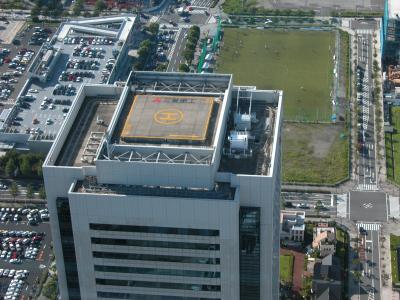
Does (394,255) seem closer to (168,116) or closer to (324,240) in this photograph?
(324,240)

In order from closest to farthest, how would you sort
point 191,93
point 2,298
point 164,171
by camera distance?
1. point 164,171
2. point 191,93
3. point 2,298

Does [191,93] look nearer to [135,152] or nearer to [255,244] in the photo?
[135,152]

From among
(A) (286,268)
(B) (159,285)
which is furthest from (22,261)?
(B) (159,285)

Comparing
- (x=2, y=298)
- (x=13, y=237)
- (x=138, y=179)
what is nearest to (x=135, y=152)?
(x=138, y=179)

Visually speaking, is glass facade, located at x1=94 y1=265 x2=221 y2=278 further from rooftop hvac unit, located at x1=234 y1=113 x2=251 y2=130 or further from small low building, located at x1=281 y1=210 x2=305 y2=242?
small low building, located at x1=281 y1=210 x2=305 y2=242

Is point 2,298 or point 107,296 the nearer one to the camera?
point 107,296

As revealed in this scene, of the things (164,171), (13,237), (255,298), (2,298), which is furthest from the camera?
(13,237)

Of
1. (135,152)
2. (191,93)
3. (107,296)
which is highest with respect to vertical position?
(191,93)

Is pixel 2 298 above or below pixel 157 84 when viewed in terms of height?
below
